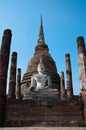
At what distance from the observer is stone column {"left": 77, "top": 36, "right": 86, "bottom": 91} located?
865 cm

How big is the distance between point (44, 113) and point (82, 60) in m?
3.30

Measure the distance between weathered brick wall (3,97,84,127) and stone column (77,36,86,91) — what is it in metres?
1.23

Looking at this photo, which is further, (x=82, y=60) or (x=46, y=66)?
(x=46, y=66)

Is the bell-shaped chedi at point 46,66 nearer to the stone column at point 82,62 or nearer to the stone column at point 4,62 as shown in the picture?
the stone column at point 82,62

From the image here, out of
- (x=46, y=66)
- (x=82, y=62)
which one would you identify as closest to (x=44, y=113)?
(x=82, y=62)

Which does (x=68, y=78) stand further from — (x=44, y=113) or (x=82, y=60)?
(x=44, y=113)

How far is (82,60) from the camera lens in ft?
30.3

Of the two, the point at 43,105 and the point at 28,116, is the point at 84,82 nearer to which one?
the point at 43,105

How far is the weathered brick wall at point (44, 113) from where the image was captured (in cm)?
694

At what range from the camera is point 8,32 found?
30.9 ft

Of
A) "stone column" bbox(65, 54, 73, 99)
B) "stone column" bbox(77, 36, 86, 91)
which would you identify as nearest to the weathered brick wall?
"stone column" bbox(77, 36, 86, 91)

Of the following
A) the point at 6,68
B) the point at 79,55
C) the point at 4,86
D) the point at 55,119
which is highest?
the point at 79,55

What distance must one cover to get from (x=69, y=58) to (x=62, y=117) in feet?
29.7

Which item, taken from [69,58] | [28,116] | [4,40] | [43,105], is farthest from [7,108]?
[69,58]
